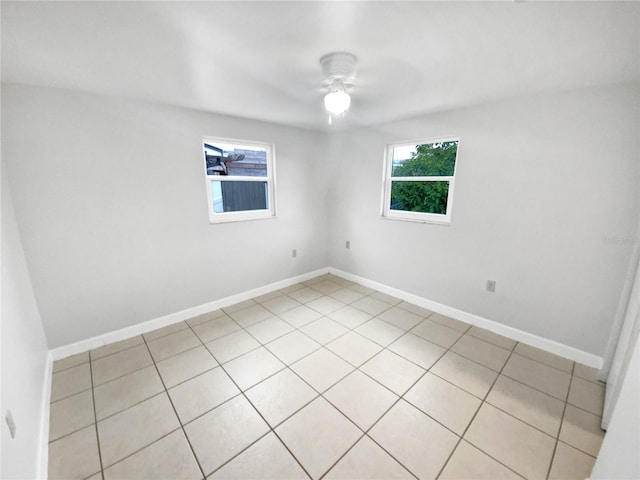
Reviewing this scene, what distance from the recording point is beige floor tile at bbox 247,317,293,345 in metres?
2.52

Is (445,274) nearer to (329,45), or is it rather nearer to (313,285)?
(313,285)

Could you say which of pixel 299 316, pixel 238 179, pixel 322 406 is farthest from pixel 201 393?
pixel 238 179

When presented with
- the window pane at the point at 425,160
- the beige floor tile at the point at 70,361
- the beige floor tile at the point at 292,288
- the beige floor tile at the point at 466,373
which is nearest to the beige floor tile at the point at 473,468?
the beige floor tile at the point at 466,373

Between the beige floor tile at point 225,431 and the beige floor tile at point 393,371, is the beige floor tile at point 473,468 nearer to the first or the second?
the beige floor tile at point 393,371

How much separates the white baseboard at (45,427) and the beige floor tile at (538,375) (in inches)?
118

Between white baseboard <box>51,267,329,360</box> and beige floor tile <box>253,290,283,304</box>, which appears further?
beige floor tile <box>253,290,283,304</box>

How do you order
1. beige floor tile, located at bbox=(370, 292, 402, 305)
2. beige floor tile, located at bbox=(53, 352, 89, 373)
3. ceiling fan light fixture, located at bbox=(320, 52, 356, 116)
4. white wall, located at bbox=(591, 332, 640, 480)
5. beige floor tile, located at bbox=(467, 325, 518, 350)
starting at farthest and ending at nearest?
beige floor tile, located at bbox=(370, 292, 402, 305)
beige floor tile, located at bbox=(467, 325, 518, 350)
beige floor tile, located at bbox=(53, 352, 89, 373)
ceiling fan light fixture, located at bbox=(320, 52, 356, 116)
white wall, located at bbox=(591, 332, 640, 480)

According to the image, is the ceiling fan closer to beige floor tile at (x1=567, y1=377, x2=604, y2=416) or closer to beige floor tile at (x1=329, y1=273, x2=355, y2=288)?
beige floor tile at (x1=329, y1=273, x2=355, y2=288)

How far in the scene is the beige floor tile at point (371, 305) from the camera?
303 centimetres

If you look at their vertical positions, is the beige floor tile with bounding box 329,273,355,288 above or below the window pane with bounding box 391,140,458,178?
below

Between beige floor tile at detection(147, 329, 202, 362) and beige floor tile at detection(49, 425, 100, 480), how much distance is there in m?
0.69

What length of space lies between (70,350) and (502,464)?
3.27 meters

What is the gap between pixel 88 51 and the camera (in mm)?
1458

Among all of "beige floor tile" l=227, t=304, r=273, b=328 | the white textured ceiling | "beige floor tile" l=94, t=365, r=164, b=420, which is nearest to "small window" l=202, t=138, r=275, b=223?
the white textured ceiling
